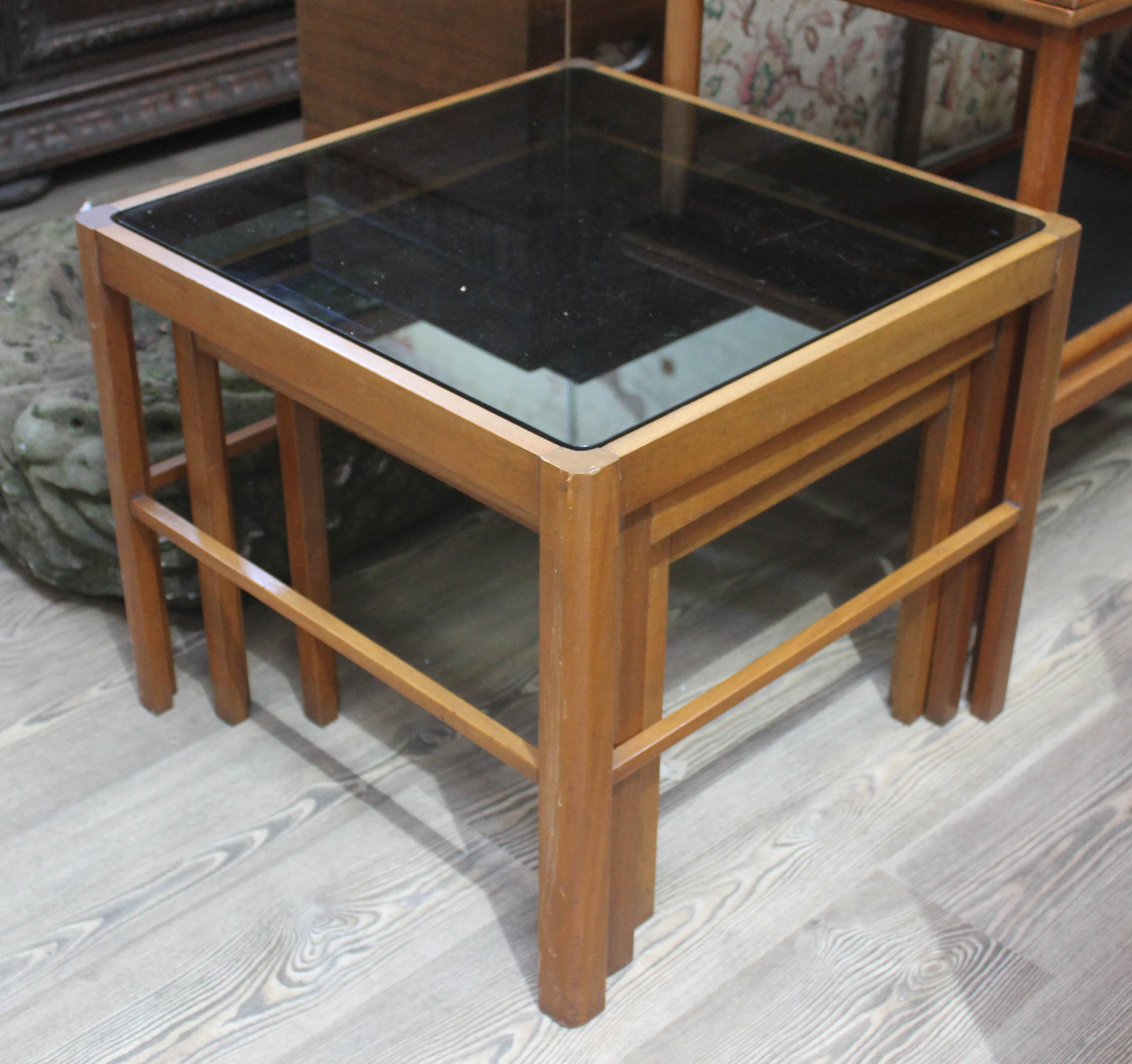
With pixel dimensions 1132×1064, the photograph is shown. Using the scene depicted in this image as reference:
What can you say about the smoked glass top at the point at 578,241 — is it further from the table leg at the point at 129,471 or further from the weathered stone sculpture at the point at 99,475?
the weathered stone sculpture at the point at 99,475

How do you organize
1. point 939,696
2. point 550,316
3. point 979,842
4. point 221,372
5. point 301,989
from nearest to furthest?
point 550,316
point 301,989
point 979,842
point 939,696
point 221,372

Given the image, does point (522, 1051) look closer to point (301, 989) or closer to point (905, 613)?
point (301, 989)

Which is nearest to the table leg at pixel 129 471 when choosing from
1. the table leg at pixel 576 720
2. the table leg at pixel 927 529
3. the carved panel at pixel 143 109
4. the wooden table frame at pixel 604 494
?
the wooden table frame at pixel 604 494

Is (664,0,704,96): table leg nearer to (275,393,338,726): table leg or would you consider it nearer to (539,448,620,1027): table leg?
(275,393,338,726): table leg

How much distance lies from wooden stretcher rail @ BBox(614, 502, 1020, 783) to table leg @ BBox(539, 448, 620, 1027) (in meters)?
0.04

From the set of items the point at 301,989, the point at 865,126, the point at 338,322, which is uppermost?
the point at 338,322

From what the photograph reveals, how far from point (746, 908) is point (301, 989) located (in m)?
0.33

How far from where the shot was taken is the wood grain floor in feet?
3.18

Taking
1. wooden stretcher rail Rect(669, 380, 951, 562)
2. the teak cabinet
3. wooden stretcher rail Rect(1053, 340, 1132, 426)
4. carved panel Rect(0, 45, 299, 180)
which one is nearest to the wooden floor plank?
wooden stretcher rail Rect(669, 380, 951, 562)

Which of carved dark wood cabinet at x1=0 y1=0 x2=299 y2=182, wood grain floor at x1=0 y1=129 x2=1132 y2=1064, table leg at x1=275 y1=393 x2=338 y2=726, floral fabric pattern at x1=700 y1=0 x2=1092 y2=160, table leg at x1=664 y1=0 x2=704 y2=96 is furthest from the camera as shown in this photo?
carved dark wood cabinet at x1=0 y1=0 x2=299 y2=182

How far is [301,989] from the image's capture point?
39.2 inches

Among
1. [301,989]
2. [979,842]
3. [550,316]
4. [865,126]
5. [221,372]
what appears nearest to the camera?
[550,316]

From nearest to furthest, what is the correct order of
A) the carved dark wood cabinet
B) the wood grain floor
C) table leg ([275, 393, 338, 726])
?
the wood grain floor, table leg ([275, 393, 338, 726]), the carved dark wood cabinet

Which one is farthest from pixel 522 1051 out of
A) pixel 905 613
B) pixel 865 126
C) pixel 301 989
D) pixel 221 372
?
pixel 865 126
